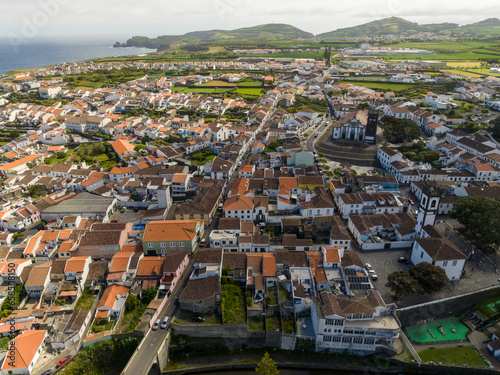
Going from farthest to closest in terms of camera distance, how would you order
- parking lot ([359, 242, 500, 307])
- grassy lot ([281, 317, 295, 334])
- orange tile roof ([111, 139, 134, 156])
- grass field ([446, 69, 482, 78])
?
grass field ([446, 69, 482, 78]) < orange tile roof ([111, 139, 134, 156]) < parking lot ([359, 242, 500, 307]) < grassy lot ([281, 317, 295, 334])

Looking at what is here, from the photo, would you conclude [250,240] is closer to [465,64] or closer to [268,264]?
[268,264]

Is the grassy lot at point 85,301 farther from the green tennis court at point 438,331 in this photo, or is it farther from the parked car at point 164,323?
the green tennis court at point 438,331

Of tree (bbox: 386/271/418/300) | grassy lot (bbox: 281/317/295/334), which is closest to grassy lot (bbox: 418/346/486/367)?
tree (bbox: 386/271/418/300)

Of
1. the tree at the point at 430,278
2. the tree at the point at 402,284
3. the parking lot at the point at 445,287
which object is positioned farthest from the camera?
the parking lot at the point at 445,287

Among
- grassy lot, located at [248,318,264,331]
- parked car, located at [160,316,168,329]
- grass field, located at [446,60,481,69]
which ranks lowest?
grassy lot, located at [248,318,264,331]

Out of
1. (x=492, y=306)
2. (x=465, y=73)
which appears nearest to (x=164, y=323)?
(x=492, y=306)

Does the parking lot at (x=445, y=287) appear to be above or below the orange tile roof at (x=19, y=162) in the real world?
below

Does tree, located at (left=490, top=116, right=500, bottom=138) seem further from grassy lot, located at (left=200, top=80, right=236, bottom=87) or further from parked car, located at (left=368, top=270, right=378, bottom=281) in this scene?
grassy lot, located at (left=200, top=80, right=236, bottom=87)

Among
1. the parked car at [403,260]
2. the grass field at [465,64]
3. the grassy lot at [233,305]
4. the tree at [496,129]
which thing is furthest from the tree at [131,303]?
the grass field at [465,64]
